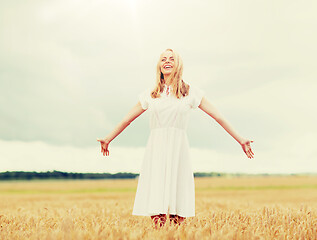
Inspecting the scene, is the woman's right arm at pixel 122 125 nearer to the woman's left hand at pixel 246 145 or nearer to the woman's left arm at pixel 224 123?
the woman's left arm at pixel 224 123

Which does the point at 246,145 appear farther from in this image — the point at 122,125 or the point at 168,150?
the point at 122,125

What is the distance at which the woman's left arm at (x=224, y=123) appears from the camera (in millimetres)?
5348

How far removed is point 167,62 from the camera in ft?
17.1

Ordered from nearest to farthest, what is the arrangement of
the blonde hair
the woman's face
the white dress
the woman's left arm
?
the white dress
the blonde hair
the woman's face
the woman's left arm

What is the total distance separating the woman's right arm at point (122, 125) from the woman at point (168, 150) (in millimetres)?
131

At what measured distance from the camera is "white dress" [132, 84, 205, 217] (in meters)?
4.91

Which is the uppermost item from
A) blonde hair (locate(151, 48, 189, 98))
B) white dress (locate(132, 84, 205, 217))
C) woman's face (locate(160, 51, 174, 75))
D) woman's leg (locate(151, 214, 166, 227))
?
woman's face (locate(160, 51, 174, 75))

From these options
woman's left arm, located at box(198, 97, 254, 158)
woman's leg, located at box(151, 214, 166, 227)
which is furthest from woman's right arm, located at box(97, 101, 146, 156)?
woman's leg, located at box(151, 214, 166, 227)

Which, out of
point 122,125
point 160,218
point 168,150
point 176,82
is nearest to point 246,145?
point 168,150

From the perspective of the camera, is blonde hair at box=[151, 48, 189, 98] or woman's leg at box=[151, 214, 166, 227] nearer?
woman's leg at box=[151, 214, 166, 227]

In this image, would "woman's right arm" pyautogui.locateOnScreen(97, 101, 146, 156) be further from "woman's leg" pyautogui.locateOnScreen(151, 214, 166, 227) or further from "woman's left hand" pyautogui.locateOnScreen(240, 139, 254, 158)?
"woman's left hand" pyautogui.locateOnScreen(240, 139, 254, 158)

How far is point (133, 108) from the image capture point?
546 centimetres

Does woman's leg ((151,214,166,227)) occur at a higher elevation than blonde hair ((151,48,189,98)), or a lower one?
lower

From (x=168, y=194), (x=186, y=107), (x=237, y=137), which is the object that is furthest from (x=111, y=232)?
(x=237, y=137)
